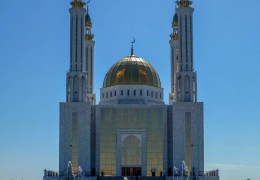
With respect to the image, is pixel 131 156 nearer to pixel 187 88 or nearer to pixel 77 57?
pixel 187 88

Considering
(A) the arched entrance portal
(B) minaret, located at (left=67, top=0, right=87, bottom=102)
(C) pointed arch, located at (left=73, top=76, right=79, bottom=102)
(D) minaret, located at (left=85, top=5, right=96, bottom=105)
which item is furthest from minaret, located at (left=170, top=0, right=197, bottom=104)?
(D) minaret, located at (left=85, top=5, right=96, bottom=105)

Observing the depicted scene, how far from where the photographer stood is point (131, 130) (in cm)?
6344

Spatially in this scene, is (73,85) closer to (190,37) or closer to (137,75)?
(137,75)

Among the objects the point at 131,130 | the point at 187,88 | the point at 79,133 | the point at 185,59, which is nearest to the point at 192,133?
the point at 187,88

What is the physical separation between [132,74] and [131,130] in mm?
7620

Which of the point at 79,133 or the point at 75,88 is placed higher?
the point at 75,88

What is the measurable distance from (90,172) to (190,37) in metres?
17.9

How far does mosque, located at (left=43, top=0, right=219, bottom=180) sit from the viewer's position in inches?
2426

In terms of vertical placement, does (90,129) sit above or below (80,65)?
below

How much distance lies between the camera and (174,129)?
62125mm

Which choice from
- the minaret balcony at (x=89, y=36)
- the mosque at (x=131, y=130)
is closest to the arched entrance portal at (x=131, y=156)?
the mosque at (x=131, y=130)

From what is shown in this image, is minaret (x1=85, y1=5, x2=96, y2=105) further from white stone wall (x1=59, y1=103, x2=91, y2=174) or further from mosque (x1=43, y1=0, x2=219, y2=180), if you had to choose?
white stone wall (x1=59, y1=103, x2=91, y2=174)

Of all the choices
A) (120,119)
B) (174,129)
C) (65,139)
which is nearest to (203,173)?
(174,129)

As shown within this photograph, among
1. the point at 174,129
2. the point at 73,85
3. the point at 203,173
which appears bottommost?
the point at 203,173
